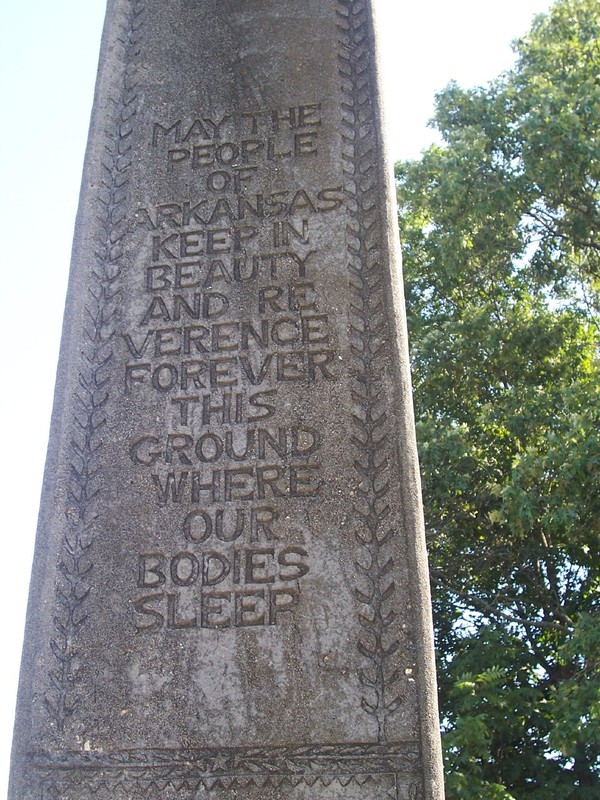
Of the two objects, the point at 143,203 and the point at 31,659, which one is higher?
the point at 143,203

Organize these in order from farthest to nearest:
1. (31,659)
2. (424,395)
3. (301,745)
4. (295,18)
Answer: (424,395)
(295,18)
(31,659)
(301,745)

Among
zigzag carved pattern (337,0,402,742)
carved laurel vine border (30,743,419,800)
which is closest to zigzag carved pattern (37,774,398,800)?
carved laurel vine border (30,743,419,800)

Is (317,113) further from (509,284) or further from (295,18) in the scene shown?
(509,284)

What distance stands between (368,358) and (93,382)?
107 centimetres

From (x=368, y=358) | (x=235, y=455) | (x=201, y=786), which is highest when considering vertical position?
(x=368, y=358)

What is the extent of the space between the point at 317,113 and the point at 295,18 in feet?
1.96

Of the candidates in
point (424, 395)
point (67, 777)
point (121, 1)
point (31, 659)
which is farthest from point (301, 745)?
point (424, 395)

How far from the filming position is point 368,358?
12.0 feet

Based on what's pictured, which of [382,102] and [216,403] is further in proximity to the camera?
[382,102]

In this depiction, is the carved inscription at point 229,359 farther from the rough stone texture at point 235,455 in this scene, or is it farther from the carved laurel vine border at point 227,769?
the carved laurel vine border at point 227,769

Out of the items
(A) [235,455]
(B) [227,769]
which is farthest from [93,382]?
(B) [227,769]

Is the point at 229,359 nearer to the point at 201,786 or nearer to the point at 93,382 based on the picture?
the point at 93,382

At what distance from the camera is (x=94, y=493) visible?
3.66m

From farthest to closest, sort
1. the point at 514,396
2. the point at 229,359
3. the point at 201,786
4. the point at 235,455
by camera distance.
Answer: the point at 514,396 → the point at 229,359 → the point at 235,455 → the point at 201,786
